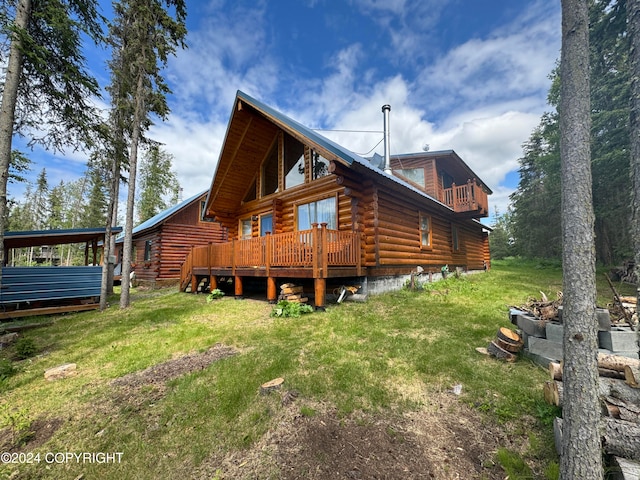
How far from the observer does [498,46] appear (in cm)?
620

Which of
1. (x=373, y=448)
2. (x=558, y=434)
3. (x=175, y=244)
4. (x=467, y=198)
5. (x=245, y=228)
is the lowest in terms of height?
(x=373, y=448)

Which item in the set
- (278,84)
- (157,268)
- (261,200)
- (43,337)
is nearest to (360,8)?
(278,84)

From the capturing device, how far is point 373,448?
2.61 m

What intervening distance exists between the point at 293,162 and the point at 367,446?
10812mm

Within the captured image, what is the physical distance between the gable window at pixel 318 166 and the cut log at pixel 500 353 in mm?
7960

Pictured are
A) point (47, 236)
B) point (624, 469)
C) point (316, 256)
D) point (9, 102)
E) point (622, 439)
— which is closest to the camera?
point (624, 469)

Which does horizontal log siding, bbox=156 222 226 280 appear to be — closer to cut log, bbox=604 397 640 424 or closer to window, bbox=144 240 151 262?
window, bbox=144 240 151 262

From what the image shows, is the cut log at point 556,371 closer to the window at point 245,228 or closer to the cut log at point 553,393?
the cut log at point 553,393

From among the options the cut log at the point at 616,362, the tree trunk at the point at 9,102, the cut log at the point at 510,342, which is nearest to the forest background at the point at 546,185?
the cut log at the point at 616,362

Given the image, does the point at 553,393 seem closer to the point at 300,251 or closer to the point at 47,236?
the point at 300,251

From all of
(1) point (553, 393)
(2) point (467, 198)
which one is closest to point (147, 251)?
(2) point (467, 198)

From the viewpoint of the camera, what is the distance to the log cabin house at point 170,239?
60.3 ft

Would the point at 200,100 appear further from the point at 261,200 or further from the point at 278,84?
the point at 261,200

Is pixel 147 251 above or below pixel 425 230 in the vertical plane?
below
